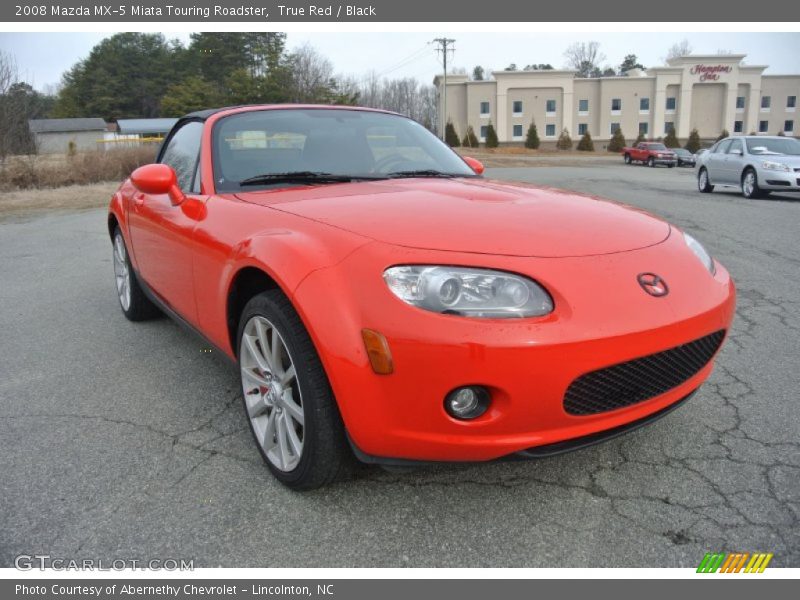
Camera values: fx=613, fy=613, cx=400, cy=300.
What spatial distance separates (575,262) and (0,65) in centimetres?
2204

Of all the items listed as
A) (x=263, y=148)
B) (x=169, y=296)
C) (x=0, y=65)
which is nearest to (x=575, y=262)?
(x=263, y=148)

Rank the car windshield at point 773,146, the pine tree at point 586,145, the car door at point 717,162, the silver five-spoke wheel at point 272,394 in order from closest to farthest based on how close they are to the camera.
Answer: the silver five-spoke wheel at point 272,394 < the car windshield at point 773,146 < the car door at point 717,162 < the pine tree at point 586,145

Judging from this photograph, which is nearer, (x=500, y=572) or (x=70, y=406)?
(x=500, y=572)

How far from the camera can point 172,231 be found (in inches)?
126

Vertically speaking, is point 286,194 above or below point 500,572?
above

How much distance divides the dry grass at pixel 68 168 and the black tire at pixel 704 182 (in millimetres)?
15733

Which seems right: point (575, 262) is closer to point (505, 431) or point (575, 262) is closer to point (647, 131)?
point (505, 431)

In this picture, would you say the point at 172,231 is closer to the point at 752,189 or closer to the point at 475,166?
the point at 475,166

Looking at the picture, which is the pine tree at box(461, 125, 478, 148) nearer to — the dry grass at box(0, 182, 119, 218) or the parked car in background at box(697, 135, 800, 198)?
the parked car in background at box(697, 135, 800, 198)

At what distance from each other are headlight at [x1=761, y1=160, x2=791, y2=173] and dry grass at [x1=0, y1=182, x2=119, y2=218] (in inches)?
592

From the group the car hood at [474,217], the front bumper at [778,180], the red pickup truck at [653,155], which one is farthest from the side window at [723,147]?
the red pickup truck at [653,155]

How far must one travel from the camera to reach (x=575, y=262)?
80.2 inches

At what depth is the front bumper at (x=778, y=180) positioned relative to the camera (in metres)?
12.8

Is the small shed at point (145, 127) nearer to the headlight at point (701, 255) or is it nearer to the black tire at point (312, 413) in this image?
the black tire at point (312, 413)
